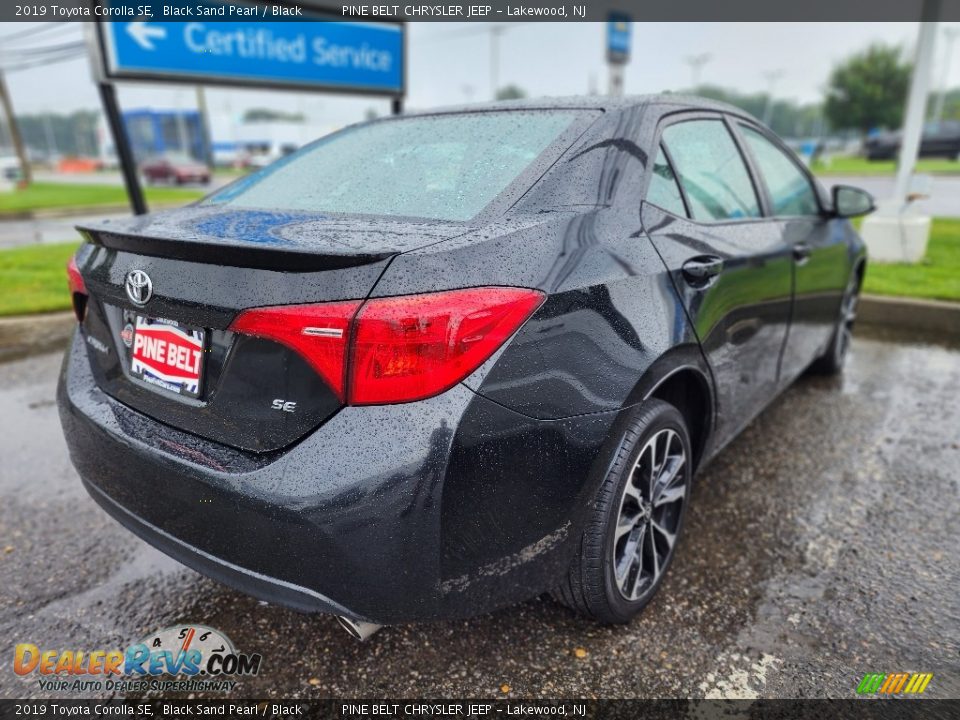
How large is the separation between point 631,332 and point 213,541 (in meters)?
1.23

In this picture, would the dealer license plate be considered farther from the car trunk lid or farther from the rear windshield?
the rear windshield

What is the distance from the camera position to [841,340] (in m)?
4.36

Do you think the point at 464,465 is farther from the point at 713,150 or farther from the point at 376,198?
the point at 713,150

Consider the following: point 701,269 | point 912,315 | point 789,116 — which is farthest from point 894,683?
point 789,116

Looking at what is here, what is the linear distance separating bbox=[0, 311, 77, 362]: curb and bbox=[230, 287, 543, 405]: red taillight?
14.8ft

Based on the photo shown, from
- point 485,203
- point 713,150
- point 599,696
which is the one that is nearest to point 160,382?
point 485,203

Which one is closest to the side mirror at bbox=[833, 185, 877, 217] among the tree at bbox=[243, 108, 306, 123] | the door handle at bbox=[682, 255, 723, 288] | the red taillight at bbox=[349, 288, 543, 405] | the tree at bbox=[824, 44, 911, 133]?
the door handle at bbox=[682, 255, 723, 288]

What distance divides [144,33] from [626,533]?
622 cm

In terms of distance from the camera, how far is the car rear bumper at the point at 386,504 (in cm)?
149

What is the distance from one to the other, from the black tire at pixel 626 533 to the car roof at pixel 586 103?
104 centimetres

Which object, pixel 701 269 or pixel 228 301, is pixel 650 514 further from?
pixel 228 301

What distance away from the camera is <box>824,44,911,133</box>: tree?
1816 inches

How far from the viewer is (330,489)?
1.50 m

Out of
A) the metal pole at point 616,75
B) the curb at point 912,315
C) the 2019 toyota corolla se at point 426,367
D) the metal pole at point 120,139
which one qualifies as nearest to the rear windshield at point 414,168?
the 2019 toyota corolla se at point 426,367
